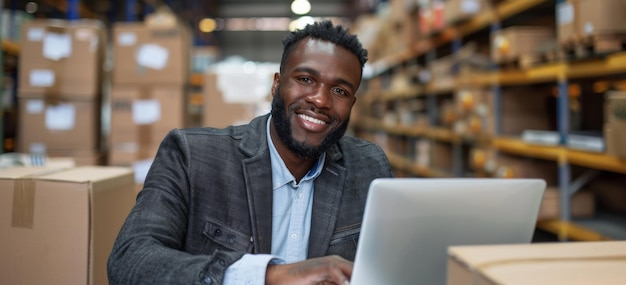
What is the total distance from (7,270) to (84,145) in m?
2.24

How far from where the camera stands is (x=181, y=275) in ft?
3.26

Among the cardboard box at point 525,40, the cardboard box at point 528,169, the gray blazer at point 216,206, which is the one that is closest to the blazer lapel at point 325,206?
the gray blazer at point 216,206

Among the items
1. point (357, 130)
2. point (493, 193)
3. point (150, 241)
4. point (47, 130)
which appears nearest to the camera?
point (493, 193)

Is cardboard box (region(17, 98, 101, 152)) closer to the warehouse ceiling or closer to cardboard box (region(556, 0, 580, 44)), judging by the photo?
cardboard box (region(556, 0, 580, 44))

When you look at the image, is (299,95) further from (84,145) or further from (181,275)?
(84,145)

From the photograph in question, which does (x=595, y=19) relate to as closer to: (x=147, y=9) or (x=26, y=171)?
(x=26, y=171)

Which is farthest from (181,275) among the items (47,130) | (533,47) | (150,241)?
(47,130)

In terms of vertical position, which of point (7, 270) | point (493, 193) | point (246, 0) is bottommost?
point (7, 270)

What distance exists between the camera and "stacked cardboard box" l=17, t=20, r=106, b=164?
132 inches

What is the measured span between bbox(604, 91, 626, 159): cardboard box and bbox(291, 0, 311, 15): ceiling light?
44.2ft

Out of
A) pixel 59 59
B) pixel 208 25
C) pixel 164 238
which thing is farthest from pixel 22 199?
pixel 208 25

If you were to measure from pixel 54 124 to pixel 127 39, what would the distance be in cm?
75

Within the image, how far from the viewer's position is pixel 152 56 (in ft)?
11.8

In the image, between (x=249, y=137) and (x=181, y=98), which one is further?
(x=181, y=98)
